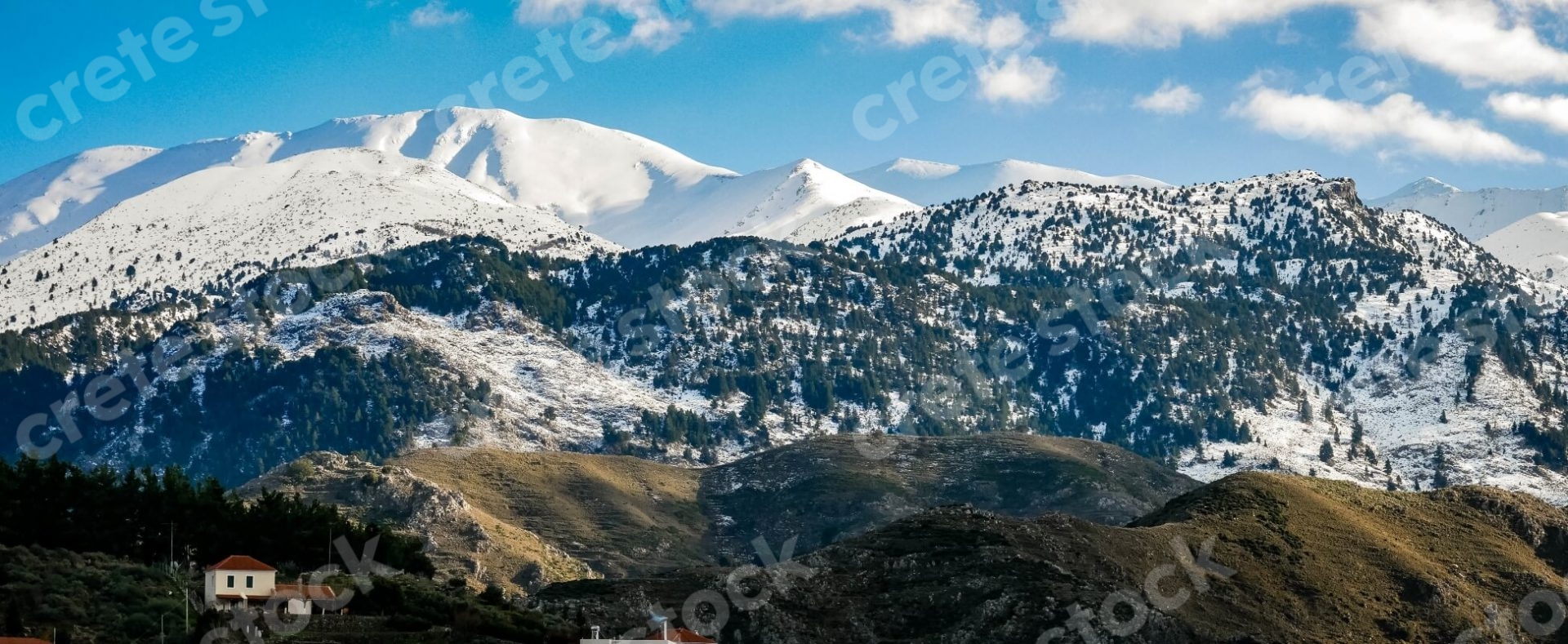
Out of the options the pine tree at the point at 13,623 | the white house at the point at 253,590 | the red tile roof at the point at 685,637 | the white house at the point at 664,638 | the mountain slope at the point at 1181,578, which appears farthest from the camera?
the mountain slope at the point at 1181,578

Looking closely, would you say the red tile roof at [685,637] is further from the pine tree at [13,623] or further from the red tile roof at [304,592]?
the pine tree at [13,623]

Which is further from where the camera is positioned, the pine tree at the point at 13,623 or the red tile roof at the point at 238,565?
the red tile roof at the point at 238,565

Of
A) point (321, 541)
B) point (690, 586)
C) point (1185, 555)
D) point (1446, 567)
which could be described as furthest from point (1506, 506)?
point (321, 541)

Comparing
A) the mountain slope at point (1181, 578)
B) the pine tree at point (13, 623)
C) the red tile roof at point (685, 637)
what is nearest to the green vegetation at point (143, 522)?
the mountain slope at point (1181, 578)

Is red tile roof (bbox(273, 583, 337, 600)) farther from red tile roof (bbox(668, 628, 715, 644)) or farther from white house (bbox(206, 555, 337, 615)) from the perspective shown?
red tile roof (bbox(668, 628, 715, 644))

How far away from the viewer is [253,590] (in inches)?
4193

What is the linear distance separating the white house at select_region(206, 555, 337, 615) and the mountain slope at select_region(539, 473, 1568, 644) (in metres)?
19.1

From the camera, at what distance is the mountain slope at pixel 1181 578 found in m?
136

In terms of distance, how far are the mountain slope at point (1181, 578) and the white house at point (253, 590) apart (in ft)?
62.7

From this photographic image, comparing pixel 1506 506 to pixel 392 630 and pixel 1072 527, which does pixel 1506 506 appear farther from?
pixel 392 630

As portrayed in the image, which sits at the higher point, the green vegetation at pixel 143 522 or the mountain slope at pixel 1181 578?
the green vegetation at pixel 143 522

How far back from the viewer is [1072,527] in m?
156

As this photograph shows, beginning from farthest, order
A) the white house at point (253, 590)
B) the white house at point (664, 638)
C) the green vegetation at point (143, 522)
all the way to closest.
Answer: the green vegetation at point (143, 522) < the white house at point (253, 590) < the white house at point (664, 638)

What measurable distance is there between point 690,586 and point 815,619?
29.9ft
